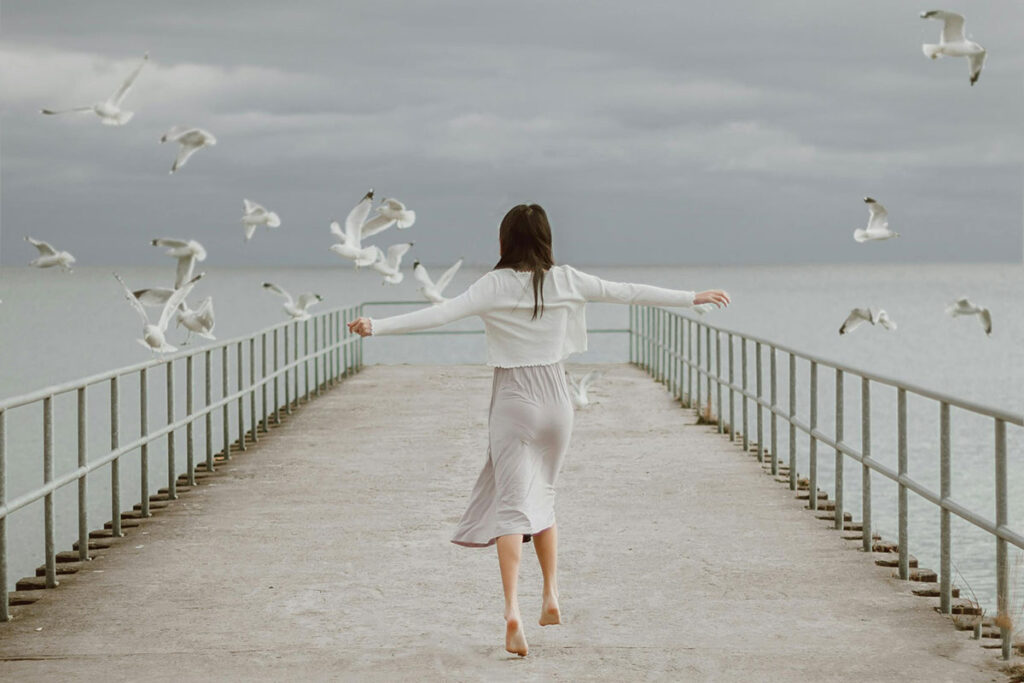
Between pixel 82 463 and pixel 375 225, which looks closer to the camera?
pixel 82 463

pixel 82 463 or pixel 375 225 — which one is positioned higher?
pixel 375 225

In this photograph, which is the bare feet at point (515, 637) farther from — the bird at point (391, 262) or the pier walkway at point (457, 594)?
the bird at point (391, 262)

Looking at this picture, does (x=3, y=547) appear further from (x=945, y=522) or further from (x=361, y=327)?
(x=945, y=522)

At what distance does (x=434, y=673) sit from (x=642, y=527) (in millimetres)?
3705

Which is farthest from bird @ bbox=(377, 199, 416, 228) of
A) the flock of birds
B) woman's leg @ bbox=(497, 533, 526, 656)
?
woman's leg @ bbox=(497, 533, 526, 656)

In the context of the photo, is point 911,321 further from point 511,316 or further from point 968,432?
point 511,316

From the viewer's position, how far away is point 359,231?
35.7ft

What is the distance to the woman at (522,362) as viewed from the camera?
6.05 meters

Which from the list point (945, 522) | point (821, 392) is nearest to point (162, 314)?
point (945, 522)

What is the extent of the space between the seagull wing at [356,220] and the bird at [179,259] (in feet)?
4.39

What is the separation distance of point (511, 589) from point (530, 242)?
4.59 feet

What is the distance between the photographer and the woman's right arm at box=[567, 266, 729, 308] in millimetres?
6156

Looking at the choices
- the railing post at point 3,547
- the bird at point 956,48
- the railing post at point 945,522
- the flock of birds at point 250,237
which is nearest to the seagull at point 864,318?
the flock of birds at point 250,237

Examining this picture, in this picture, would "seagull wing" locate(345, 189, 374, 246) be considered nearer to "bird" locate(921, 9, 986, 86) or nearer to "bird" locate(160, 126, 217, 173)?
"bird" locate(160, 126, 217, 173)
